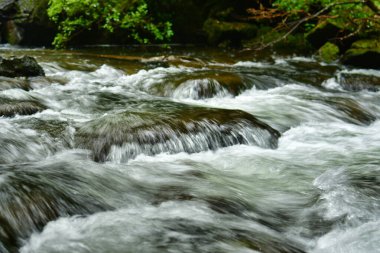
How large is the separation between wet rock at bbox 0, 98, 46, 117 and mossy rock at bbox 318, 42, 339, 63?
7936 mm

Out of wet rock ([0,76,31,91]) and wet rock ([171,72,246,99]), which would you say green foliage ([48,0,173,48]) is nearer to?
wet rock ([171,72,246,99])

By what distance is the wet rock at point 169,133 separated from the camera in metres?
4.21

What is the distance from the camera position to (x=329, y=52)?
1112 cm

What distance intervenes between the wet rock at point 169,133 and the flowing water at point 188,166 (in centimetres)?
Result: 1

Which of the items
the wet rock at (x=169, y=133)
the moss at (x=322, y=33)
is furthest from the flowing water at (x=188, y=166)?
the moss at (x=322, y=33)

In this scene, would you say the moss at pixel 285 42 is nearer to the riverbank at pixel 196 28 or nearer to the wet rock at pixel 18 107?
the riverbank at pixel 196 28

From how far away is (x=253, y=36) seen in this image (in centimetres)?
1335

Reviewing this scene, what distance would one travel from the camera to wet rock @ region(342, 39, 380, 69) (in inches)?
380

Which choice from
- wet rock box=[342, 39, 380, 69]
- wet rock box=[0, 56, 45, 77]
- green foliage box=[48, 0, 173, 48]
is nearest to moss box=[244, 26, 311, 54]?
wet rock box=[342, 39, 380, 69]

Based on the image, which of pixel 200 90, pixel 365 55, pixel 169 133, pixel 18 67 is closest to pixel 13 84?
pixel 18 67

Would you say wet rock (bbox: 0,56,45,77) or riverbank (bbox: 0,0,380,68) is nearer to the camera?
wet rock (bbox: 0,56,45,77)

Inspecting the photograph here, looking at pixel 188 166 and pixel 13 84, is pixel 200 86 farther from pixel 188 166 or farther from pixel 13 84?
pixel 188 166

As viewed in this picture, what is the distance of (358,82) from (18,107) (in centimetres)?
623

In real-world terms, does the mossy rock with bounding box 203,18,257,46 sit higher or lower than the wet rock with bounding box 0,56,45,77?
higher
